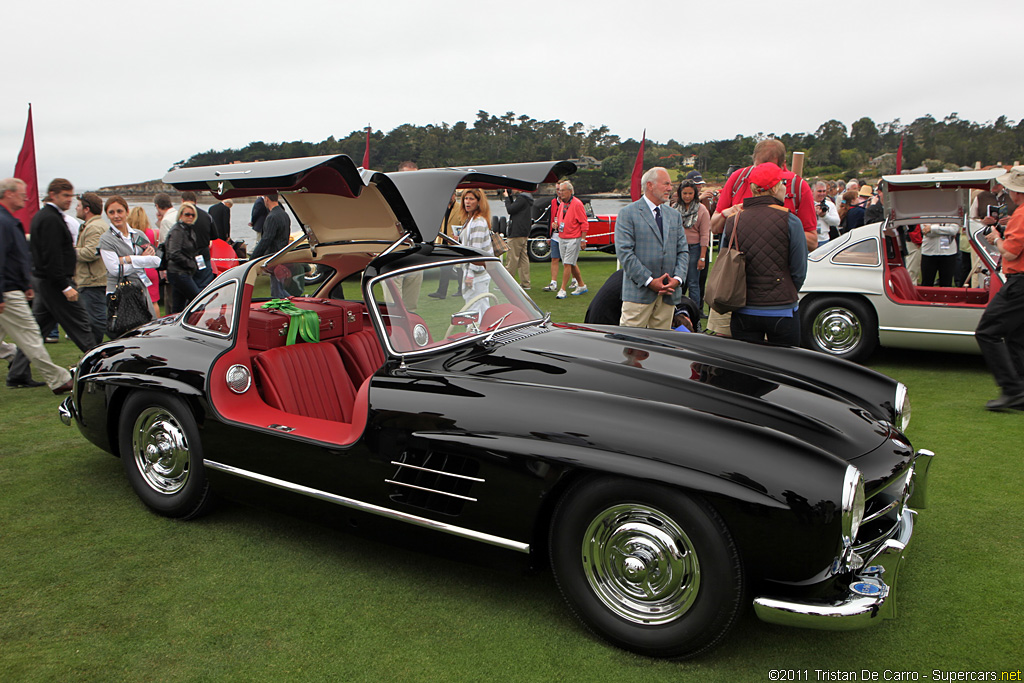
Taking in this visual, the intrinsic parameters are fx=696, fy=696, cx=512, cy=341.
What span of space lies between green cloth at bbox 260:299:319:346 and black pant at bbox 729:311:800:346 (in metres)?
2.84

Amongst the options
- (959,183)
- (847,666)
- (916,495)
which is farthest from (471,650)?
(959,183)

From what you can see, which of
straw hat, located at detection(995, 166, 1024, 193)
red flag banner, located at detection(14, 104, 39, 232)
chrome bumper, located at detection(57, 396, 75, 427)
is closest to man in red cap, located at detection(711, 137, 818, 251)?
straw hat, located at detection(995, 166, 1024, 193)

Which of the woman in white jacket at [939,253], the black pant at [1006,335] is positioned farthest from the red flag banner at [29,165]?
the woman in white jacket at [939,253]

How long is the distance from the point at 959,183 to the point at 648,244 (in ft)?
11.5

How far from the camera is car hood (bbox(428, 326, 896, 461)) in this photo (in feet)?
9.56

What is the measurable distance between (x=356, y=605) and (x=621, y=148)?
54.6m

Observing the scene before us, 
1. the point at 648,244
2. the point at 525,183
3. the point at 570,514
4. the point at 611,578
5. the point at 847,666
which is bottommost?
the point at 847,666

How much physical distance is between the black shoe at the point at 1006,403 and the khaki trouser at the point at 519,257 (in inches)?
332

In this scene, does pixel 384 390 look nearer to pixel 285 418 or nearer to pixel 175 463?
pixel 285 418

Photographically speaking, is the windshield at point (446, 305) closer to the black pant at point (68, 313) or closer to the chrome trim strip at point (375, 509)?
the chrome trim strip at point (375, 509)

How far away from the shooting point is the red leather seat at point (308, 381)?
3.85m

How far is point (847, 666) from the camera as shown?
2.55 meters

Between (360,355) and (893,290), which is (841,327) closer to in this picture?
(893,290)

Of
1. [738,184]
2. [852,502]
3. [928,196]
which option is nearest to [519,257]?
[928,196]
